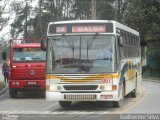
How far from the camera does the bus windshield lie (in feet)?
57.6

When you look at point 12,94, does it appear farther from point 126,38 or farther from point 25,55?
point 126,38

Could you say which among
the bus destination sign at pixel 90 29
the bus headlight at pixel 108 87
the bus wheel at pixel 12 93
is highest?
the bus destination sign at pixel 90 29

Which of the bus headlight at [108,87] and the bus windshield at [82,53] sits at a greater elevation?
the bus windshield at [82,53]

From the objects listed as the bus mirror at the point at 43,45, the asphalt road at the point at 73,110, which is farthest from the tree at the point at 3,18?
the bus mirror at the point at 43,45

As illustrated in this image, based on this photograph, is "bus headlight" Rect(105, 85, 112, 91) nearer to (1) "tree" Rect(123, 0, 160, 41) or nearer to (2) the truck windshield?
(2) the truck windshield

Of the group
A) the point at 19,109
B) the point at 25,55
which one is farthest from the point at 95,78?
the point at 25,55

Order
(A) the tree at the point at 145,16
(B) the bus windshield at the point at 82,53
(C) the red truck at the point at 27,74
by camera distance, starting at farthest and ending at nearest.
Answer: (A) the tree at the point at 145,16 < (C) the red truck at the point at 27,74 < (B) the bus windshield at the point at 82,53

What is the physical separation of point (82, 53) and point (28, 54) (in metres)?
7.34

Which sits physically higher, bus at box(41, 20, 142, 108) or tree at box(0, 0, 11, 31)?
tree at box(0, 0, 11, 31)

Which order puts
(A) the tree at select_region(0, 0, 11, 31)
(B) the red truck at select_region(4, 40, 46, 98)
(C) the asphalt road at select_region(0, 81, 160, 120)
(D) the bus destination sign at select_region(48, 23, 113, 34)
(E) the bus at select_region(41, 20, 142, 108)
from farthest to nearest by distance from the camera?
(A) the tree at select_region(0, 0, 11, 31), (B) the red truck at select_region(4, 40, 46, 98), (D) the bus destination sign at select_region(48, 23, 113, 34), (E) the bus at select_region(41, 20, 142, 108), (C) the asphalt road at select_region(0, 81, 160, 120)

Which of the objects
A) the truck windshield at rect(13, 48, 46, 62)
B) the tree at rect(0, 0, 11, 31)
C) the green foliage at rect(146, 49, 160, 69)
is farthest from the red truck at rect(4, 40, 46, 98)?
the green foliage at rect(146, 49, 160, 69)

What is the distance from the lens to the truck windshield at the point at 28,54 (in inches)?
960

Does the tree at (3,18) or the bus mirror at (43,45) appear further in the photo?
the tree at (3,18)

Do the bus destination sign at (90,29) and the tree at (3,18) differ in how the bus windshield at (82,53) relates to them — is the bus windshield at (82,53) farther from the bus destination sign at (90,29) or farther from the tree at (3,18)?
the tree at (3,18)
